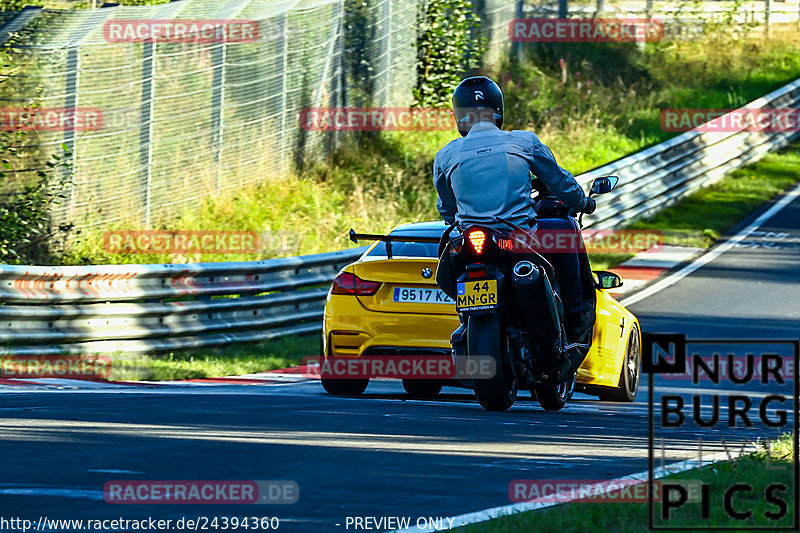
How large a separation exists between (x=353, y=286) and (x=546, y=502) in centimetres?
460

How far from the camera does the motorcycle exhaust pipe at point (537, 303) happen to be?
754 cm

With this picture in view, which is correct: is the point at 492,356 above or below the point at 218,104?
above

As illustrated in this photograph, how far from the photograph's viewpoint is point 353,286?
10625 mm

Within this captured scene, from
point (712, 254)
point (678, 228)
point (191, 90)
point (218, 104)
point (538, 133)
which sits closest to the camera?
point (191, 90)

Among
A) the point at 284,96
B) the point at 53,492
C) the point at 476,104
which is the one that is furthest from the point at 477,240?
the point at 284,96

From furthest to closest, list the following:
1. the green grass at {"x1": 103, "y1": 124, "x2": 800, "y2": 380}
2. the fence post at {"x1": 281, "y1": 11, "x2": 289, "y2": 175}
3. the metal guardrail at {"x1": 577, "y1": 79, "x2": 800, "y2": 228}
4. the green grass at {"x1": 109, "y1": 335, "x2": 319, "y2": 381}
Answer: the metal guardrail at {"x1": 577, "y1": 79, "x2": 800, "y2": 228}, the fence post at {"x1": 281, "y1": 11, "x2": 289, "y2": 175}, the green grass at {"x1": 103, "y1": 124, "x2": 800, "y2": 380}, the green grass at {"x1": 109, "y1": 335, "x2": 319, "y2": 381}

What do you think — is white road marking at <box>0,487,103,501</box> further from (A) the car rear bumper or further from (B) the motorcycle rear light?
(A) the car rear bumper

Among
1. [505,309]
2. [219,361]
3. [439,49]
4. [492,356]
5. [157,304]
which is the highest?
[505,309]

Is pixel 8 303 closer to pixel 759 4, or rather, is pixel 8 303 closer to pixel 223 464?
pixel 223 464

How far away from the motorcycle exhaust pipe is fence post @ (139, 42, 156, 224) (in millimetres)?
11498

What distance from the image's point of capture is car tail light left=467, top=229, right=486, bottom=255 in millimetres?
7605

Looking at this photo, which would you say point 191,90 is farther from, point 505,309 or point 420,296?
point 505,309

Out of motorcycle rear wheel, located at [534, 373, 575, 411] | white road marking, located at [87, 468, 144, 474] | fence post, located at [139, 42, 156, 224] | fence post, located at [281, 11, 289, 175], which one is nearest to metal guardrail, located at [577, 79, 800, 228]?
fence post, located at [281, 11, 289, 175]

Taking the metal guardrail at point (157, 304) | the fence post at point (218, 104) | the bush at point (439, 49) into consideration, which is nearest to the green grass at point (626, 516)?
the metal guardrail at point (157, 304)
